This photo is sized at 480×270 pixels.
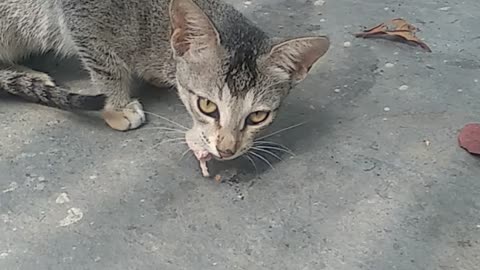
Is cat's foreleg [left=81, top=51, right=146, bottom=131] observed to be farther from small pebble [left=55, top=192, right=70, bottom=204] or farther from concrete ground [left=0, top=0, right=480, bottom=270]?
small pebble [left=55, top=192, right=70, bottom=204]

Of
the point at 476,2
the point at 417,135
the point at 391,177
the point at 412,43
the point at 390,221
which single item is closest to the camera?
the point at 390,221

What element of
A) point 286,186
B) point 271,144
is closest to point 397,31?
point 271,144

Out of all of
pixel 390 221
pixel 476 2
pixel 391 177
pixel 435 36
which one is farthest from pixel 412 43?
pixel 390 221

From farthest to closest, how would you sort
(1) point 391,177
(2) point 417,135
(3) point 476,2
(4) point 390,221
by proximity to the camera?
1. (3) point 476,2
2. (2) point 417,135
3. (1) point 391,177
4. (4) point 390,221

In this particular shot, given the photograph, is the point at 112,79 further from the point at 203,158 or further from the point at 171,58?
the point at 203,158

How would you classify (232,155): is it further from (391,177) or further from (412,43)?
(412,43)
